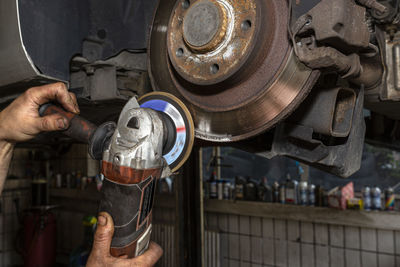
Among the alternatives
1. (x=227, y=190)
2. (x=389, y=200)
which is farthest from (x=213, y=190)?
(x=389, y=200)

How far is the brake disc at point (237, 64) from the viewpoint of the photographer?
698 mm

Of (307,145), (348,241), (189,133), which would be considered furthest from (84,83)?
(348,241)

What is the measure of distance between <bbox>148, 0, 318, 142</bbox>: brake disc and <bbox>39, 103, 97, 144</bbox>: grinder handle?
0.25m

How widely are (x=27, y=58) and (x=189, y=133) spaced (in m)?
0.52

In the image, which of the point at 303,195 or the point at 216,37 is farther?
the point at 303,195

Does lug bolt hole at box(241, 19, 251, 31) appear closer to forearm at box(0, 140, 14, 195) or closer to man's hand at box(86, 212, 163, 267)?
man's hand at box(86, 212, 163, 267)

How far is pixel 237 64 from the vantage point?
0.72 m

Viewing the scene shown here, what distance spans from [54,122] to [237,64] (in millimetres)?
422

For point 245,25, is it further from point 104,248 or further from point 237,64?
point 104,248

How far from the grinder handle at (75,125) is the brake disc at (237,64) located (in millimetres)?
246

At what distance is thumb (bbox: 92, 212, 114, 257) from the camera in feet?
2.20

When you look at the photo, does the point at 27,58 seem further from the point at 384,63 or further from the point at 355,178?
the point at 355,178

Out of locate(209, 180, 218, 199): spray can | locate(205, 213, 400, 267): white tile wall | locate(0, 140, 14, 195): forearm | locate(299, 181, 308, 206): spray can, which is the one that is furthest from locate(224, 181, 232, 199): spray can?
locate(0, 140, 14, 195): forearm

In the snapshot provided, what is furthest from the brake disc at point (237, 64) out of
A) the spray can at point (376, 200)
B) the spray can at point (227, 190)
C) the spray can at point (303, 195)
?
the spray can at point (227, 190)
